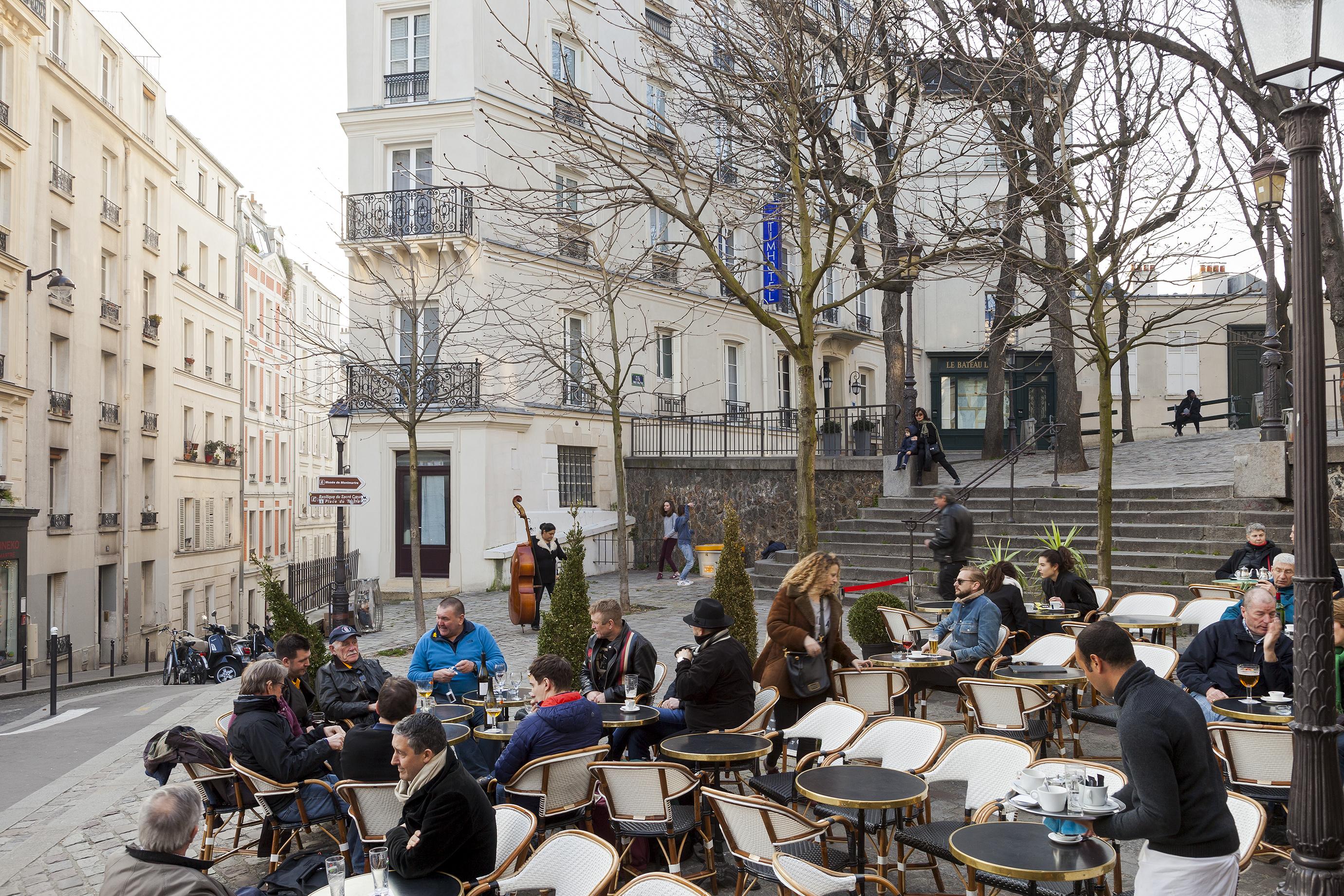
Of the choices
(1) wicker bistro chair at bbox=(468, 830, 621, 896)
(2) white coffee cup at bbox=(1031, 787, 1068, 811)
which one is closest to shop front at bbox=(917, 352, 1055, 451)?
(2) white coffee cup at bbox=(1031, 787, 1068, 811)

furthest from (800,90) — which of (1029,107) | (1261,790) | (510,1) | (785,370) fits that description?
(785,370)

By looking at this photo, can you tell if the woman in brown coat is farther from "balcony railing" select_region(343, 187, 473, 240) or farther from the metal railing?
"balcony railing" select_region(343, 187, 473, 240)

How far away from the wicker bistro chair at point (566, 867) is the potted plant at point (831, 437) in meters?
21.8

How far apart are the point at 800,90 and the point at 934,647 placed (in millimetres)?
4902

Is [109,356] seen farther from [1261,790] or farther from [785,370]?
[1261,790]

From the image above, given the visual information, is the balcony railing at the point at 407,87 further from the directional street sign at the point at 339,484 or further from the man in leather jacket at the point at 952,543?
the man in leather jacket at the point at 952,543

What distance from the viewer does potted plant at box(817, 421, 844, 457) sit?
84.3ft

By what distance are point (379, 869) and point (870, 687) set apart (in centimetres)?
411

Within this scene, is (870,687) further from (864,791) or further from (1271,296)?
(1271,296)

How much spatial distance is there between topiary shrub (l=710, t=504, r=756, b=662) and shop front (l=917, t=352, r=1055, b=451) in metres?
23.5

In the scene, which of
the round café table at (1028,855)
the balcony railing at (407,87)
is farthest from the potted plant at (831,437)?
the round café table at (1028,855)

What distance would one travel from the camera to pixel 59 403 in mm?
26078

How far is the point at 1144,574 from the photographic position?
13.6m

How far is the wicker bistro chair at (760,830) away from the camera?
4422 millimetres
